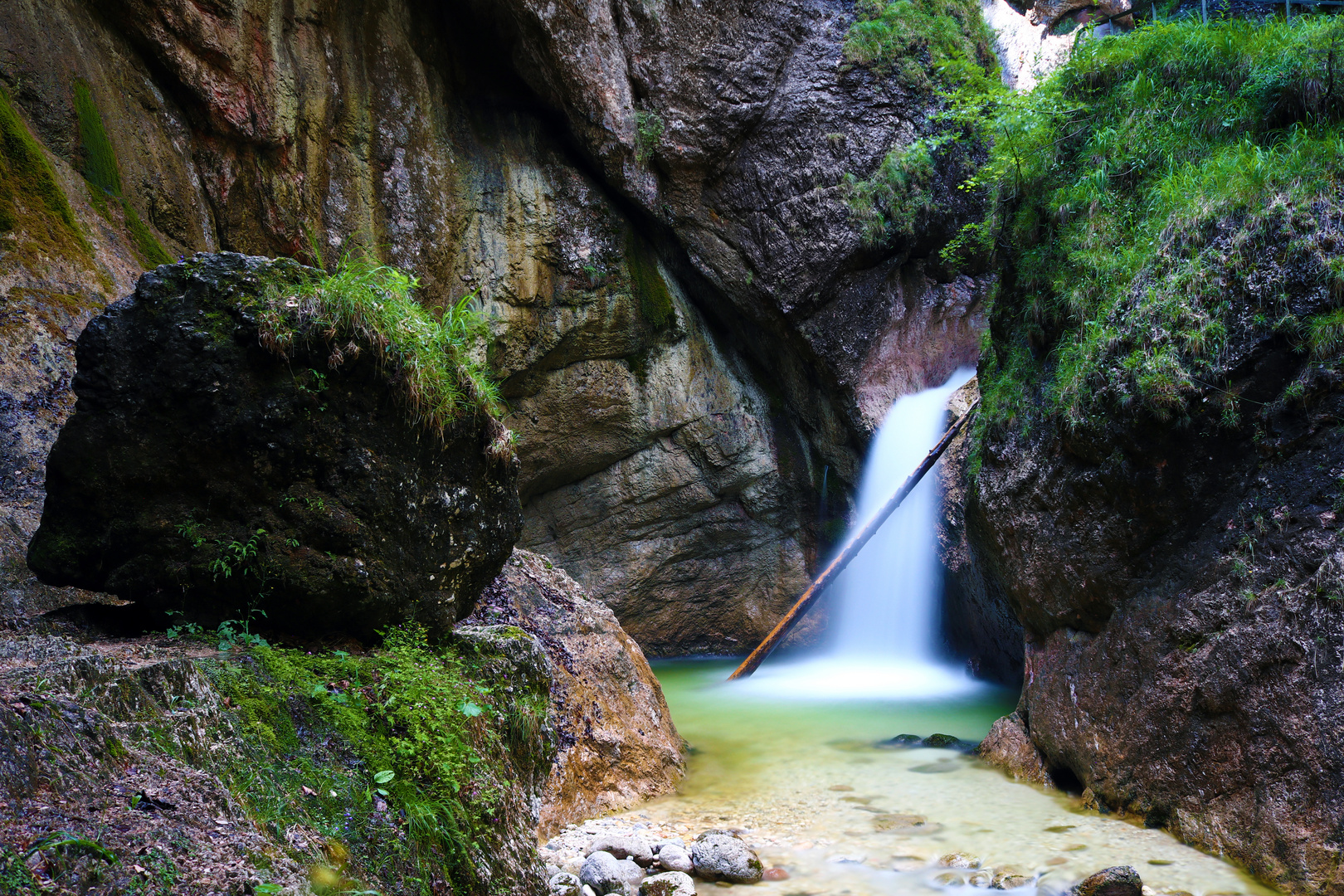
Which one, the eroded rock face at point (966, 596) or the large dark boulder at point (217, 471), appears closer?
the large dark boulder at point (217, 471)

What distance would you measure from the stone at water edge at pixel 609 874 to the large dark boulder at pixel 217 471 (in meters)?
1.84

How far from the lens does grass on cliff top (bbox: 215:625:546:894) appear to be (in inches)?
90.0

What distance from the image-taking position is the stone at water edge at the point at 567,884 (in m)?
3.69

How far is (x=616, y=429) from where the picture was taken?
11.6 meters

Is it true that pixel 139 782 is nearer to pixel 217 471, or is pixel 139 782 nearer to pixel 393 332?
pixel 217 471

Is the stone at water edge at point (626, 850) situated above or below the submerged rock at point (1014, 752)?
below

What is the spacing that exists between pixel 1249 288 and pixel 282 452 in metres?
5.66

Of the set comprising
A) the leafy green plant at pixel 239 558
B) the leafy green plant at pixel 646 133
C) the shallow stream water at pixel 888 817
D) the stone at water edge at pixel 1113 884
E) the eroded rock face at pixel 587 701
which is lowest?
the shallow stream water at pixel 888 817

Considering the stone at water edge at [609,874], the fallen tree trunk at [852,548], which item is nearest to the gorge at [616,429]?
the stone at water edge at [609,874]

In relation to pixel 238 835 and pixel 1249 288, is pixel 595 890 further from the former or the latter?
pixel 1249 288

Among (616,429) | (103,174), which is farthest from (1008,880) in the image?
(103,174)

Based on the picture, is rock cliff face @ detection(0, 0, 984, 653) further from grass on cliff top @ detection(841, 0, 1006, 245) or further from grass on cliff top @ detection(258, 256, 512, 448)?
grass on cliff top @ detection(258, 256, 512, 448)

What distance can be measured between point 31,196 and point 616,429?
23.9 ft

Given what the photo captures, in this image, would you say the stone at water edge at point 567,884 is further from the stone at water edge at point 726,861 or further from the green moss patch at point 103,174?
the green moss patch at point 103,174
